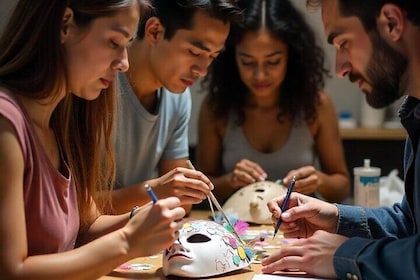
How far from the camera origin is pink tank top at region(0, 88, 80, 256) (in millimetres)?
1148

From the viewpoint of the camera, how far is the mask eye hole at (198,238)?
4.45 ft

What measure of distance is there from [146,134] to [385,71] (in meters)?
0.87

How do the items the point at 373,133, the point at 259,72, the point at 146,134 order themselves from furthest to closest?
the point at 373,133 < the point at 259,72 < the point at 146,134

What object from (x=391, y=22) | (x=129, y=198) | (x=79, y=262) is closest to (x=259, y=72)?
(x=129, y=198)

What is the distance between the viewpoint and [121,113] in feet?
6.33

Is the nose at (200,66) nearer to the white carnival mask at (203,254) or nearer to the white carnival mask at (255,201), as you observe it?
the white carnival mask at (255,201)

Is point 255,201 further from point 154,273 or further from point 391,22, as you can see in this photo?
point 391,22

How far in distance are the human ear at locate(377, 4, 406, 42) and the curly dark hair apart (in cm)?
103

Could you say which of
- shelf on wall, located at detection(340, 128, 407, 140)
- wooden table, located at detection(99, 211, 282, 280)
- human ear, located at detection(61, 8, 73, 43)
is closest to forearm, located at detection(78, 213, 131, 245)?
wooden table, located at detection(99, 211, 282, 280)

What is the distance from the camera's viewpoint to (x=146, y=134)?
200 centimetres

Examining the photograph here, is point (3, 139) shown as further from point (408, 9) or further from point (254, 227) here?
point (254, 227)

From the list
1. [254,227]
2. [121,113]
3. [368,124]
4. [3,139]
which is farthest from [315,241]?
[368,124]

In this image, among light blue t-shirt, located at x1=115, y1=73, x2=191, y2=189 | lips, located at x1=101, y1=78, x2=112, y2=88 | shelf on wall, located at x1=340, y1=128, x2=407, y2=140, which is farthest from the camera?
shelf on wall, located at x1=340, y1=128, x2=407, y2=140

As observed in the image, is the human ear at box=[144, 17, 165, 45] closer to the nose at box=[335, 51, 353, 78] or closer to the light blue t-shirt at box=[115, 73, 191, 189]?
the light blue t-shirt at box=[115, 73, 191, 189]
